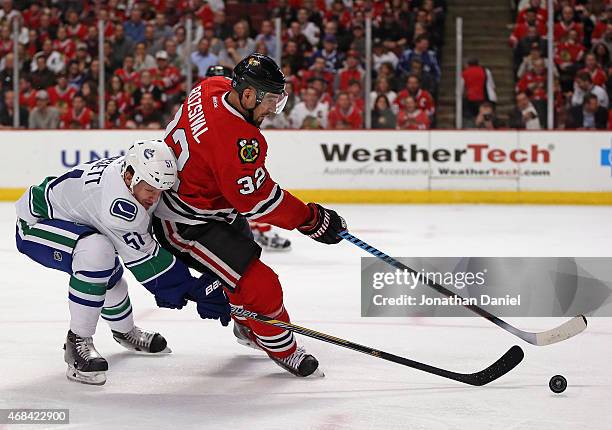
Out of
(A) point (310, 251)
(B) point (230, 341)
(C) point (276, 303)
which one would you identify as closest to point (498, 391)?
(C) point (276, 303)

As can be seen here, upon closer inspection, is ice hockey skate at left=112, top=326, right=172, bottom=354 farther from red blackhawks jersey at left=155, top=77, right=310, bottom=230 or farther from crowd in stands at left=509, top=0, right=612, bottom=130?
crowd in stands at left=509, top=0, right=612, bottom=130

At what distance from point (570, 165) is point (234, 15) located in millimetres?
3541

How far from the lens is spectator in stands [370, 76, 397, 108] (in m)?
9.89

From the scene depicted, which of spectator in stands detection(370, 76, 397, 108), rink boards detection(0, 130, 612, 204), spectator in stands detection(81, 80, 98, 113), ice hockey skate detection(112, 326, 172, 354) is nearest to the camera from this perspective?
ice hockey skate detection(112, 326, 172, 354)

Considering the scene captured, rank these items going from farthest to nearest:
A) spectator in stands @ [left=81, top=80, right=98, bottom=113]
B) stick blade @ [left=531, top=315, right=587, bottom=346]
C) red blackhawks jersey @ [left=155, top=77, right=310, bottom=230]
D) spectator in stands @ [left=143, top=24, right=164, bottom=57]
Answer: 1. spectator in stands @ [left=143, top=24, right=164, bottom=57]
2. spectator in stands @ [left=81, top=80, right=98, bottom=113]
3. stick blade @ [left=531, top=315, right=587, bottom=346]
4. red blackhawks jersey @ [left=155, top=77, right=310, bottom=230]

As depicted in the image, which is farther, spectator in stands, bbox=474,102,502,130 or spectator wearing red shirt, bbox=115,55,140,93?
spectator wearing red shirt, bbox=115,55,140,93

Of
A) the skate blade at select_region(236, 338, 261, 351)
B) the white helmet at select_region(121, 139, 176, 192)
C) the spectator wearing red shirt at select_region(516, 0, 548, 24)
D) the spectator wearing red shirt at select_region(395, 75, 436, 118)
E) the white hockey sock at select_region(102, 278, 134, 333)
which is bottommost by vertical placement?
the skate blade at select_region(236, 338, 261, 351)

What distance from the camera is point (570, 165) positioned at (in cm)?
1000

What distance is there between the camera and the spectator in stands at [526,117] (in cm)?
998

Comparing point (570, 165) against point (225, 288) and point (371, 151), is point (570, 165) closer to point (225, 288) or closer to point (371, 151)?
point (371, 151)

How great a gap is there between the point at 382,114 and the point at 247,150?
651cm

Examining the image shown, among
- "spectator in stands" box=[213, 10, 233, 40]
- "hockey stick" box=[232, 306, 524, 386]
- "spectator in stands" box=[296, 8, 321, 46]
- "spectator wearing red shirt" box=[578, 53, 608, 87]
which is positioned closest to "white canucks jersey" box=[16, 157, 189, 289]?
"hockey stick" box=[232, 306, 524, 386]

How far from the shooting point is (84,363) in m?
3.62

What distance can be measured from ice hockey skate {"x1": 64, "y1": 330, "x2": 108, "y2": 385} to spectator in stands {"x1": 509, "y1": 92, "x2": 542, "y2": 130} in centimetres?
697
